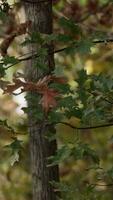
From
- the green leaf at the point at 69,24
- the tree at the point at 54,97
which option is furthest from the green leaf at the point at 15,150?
the green leaf at the point at 69,24

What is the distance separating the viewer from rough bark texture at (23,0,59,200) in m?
2.70

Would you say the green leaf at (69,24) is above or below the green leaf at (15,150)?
above

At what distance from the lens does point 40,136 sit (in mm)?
2736

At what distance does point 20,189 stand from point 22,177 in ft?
0.41

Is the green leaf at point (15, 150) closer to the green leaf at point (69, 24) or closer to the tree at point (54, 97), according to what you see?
the tree at point (54, 97)

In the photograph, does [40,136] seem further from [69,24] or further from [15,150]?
[69,24]

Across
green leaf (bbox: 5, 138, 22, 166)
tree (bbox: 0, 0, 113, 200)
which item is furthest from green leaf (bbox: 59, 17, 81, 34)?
green leaf (bbox: 5, 138, 22, 166)

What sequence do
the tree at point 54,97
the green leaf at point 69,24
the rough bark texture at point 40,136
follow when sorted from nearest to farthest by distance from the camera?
the tree at point 54,97 → the green leaf at point 69,24 → the rough bark texture at point 40,136

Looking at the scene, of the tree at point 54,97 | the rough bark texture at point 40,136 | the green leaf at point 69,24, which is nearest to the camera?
the tree at point 54,97

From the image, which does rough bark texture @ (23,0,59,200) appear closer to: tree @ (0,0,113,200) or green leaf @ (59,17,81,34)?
tree @ (0,0,113,200)

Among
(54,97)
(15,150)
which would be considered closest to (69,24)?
(54,97)

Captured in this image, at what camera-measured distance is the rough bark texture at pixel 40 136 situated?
270 centimetres

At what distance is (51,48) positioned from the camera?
272 cm

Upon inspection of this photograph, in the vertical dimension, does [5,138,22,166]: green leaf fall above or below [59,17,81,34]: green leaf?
below
